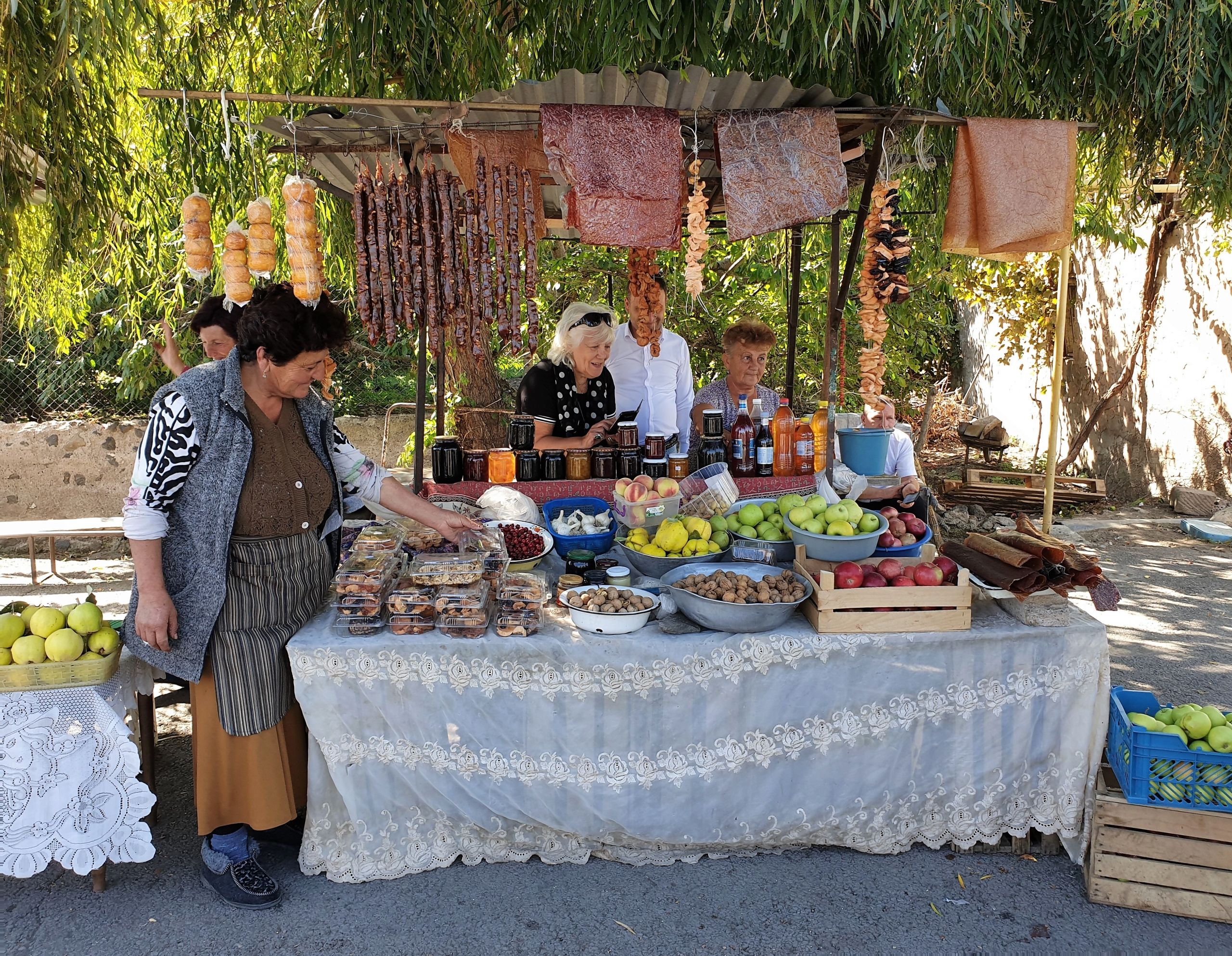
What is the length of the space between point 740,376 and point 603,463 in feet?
4.37

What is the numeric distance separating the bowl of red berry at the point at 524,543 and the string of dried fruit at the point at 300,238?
3.91 ft

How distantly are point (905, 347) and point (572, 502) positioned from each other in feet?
21.7

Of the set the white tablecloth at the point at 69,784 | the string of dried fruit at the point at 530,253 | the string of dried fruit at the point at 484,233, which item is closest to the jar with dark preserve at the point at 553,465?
the string of dried fruit at the point at 530,253

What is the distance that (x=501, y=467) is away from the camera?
4234mm

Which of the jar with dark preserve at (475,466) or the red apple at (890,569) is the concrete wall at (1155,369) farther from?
the jar with dark preserve at (475,466)

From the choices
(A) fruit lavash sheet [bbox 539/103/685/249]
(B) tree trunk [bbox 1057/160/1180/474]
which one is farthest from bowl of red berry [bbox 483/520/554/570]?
(B) tree trunk [bbox 1057/160/1180/474]

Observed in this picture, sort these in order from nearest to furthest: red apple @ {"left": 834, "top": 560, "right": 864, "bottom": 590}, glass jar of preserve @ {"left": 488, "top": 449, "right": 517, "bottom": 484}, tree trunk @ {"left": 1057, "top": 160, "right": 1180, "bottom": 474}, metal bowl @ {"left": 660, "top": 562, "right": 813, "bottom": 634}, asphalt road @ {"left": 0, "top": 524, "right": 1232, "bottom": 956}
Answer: asphalt road @ {"left": 0, "top": 524, "right": 1232, "bottom": 956}, metal bowl @ {"left": 660, "top": 562, "right": 813, "bottom": 634}, red apple @ {"left": 834, "top": 560, "right": 864, "bottom": 590}, glass jar of preserve @ {"left": 488, "top": 449, "right": 517, "bottom": 484}, tree trunk @ {"left": 1057, "top": 160, "right": 1180, "bottom": 474}

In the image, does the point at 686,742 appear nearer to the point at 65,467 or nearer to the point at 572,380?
the point at 572,380

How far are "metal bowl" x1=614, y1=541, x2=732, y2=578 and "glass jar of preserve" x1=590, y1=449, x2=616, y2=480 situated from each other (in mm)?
861

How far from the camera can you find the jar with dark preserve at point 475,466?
13.9 feet

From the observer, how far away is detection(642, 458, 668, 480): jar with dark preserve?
13.6 feet

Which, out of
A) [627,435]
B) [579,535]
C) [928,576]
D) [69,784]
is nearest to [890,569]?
[928,576]

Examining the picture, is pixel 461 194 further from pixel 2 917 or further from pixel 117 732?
pixel 2 917

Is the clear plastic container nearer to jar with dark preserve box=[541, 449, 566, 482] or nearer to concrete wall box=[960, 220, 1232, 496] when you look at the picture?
jar with dark preserve box=[541, 449, 566, 482]
